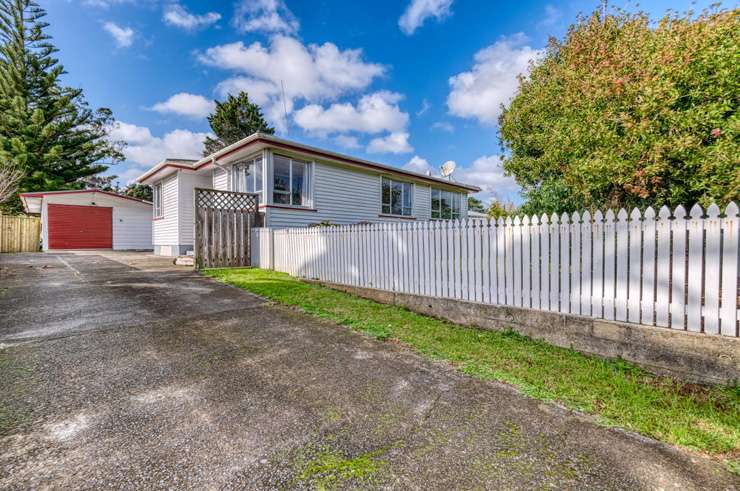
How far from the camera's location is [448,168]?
17438mm

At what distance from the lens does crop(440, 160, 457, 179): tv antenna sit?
17402 millimetres

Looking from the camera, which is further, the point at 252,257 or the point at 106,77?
the point at 106,77

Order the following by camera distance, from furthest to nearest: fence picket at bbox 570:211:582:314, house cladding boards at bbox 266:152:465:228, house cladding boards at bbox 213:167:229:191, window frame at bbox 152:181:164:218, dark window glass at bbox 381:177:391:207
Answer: window frame at bbox 152:181:164:218 < dark window glass at bbox 381:177:391:207 < house cladding boards at bbox 213:167:229:191 < house cladding boards at bbox 266:152:465:228 < fence picket at bbox 570:211:582:314

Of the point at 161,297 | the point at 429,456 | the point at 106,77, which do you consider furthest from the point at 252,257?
the point at 106,77

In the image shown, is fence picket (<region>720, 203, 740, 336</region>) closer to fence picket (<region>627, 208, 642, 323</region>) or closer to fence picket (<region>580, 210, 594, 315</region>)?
fence picket (<region>627, 208, 642, 323</region>)

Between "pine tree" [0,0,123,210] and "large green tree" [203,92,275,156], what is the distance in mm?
9896

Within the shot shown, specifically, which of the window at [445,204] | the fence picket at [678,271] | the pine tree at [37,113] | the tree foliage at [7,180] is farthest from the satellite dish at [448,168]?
the pine tree at [37,113]

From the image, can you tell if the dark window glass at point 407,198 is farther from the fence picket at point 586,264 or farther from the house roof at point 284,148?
the fence picket at point 586,264

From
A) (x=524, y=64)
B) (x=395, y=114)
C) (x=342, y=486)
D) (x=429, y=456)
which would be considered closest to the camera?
(x=342, y=486)

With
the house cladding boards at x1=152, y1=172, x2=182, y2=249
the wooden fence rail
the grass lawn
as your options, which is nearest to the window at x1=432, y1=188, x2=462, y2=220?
the house cladding boards at x1=152, y1=172, x2=182, y2=249

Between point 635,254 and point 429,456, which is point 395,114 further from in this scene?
point 429,456

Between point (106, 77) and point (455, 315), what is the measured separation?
2271 centimetres

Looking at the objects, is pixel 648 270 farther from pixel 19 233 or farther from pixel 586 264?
pixel 19 233

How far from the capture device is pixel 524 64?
1114cm
